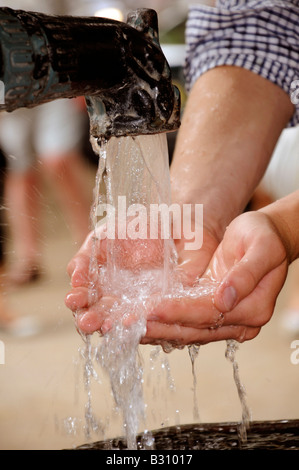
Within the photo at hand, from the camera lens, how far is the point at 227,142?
1.65 metres

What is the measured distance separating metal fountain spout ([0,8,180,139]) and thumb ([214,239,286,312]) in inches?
15.0

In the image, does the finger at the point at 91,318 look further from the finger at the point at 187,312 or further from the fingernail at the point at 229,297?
the fingernail at the point at 229,297

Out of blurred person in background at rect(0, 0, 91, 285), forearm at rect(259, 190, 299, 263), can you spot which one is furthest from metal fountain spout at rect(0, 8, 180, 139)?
blurred person in background at rect(0, 0, 91, 285)

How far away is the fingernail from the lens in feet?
3.89

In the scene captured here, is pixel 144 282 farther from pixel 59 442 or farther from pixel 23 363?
pixel 23 363

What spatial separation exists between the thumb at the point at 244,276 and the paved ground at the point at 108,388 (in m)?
0.79

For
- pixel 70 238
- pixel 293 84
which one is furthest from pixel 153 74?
pixel 70 238

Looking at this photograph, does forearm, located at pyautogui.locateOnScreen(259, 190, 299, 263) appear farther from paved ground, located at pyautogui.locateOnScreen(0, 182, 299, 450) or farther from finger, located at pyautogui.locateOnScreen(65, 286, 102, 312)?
paved ground, located at pyautogui.locateOnScreen(0, 182, 299, 450)

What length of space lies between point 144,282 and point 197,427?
1.18ft

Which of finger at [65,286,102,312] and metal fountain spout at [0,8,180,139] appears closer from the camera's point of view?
metal fountain spout at [0,8,180,139]

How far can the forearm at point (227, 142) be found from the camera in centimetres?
162

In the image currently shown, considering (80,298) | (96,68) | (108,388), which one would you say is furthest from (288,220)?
(108,388)

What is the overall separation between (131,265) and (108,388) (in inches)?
46.6

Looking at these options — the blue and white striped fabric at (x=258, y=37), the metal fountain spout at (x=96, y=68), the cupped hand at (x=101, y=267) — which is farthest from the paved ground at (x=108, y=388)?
the metal fountain spout at (x=96, y=68)
